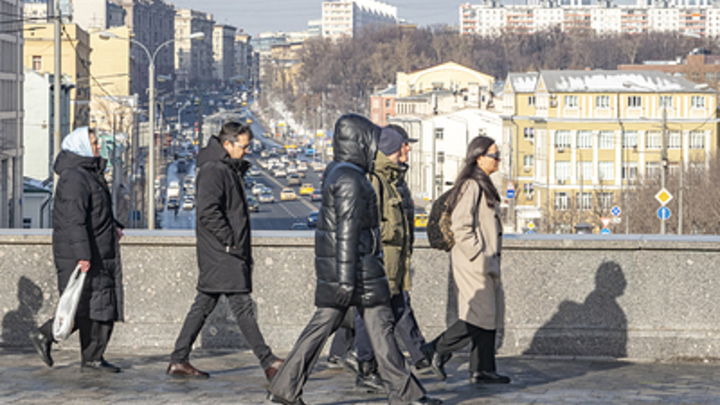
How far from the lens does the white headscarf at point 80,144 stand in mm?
7977

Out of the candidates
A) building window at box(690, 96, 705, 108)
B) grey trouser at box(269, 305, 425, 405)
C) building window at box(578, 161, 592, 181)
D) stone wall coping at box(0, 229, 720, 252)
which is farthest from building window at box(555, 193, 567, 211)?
grey trouser at box(269, 305, 425, 405)

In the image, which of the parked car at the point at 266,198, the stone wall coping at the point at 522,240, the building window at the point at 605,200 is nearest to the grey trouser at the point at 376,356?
the stone wall coping at the point at 522,240

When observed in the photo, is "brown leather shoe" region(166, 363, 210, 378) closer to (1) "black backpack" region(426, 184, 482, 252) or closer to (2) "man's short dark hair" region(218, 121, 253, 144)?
(2) "man's short dark hair" region(218, 121, 253, 144)

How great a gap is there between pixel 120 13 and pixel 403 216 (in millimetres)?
168119

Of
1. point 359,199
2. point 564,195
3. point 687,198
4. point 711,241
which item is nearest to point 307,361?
point 359,199

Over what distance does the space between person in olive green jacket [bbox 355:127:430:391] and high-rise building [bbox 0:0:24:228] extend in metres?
45.8

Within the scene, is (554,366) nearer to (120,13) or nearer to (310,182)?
(310,182)

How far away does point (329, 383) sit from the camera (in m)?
7.80

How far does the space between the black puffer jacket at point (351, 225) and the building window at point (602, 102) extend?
8090 centimetres

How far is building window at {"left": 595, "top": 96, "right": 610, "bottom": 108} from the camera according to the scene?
8550 cm

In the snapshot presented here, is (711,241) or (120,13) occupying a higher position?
(120,13)

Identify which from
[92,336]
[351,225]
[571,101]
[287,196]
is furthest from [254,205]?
[351,225]

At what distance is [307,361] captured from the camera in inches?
269

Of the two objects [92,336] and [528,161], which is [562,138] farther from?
[92,336]
